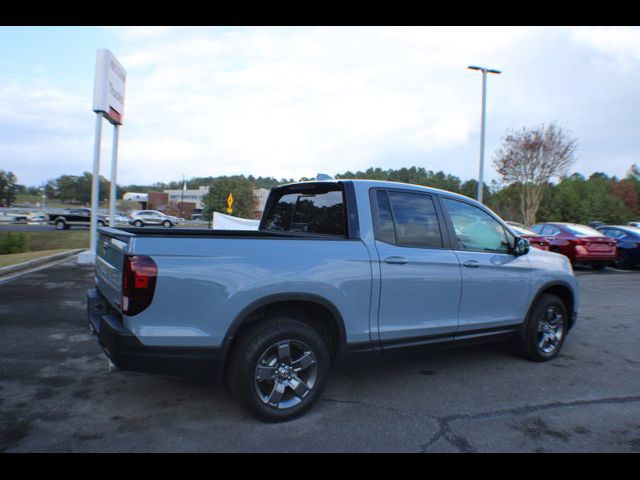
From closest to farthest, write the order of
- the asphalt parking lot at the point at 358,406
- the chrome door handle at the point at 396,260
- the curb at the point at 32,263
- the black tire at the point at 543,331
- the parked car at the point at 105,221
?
the asphalt parking lot at the point at 358,406
the chrome door handle at the point at 396,260
the black tire at the point at 543,331
the curb at the point at 32,263
the parked car at the point at 105,221

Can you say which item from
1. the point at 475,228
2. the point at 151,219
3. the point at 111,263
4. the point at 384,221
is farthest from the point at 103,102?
the point at 151,219

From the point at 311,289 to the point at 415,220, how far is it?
4.19 feet

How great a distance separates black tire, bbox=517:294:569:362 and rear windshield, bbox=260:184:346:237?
244 cm

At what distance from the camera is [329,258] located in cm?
347

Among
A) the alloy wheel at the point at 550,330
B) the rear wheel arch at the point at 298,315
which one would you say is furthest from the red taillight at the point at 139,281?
the alloy wheel at the point at 550,330

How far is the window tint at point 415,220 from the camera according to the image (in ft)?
13.0

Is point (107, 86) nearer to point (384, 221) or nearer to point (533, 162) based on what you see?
point (384, 221)

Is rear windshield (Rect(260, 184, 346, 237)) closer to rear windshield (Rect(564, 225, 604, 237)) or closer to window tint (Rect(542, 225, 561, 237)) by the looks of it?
rear windshield (Rect(564, 225, 604, 237))

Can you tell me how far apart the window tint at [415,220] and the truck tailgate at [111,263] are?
2156 mm

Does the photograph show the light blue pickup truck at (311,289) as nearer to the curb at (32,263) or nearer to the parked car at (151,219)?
the curb at (32,263)

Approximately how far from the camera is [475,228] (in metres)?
4.54
